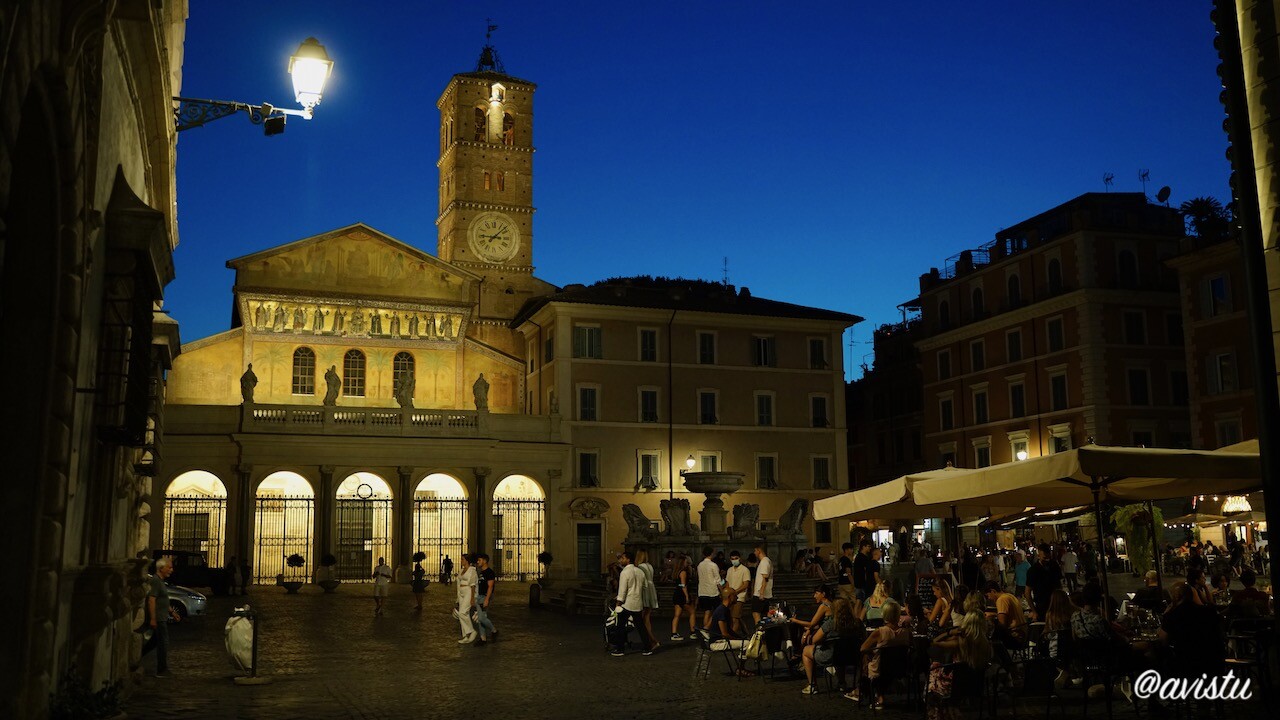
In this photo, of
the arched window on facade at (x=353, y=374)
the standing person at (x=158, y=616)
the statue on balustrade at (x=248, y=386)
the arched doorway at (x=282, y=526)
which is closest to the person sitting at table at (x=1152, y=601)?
the standing person at (x=158, y=616)

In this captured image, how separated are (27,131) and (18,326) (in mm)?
1212

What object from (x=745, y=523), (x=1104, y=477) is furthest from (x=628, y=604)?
(x=745, y=523)

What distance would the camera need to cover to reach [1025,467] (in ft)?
37.2

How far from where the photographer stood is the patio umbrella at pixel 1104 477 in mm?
10711

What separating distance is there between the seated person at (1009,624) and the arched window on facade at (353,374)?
3498 centimetres

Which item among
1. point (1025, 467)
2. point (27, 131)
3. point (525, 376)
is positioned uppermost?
point (525, 376)

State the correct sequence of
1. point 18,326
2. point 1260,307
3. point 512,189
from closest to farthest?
1. point 1260,307
2. point 18,326
3. point 512,189

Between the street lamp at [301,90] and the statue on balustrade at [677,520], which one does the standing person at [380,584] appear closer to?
the statue on balustrade at [677,520]

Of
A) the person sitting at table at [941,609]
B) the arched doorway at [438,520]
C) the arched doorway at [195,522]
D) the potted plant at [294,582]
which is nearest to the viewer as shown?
the person sitting at table at [941,609]

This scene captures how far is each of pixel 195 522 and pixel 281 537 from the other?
288 centimetres

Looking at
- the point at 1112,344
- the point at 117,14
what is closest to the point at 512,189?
the point at 1112,344

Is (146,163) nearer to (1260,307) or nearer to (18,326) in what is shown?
(18,326)

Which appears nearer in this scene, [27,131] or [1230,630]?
[27,131]

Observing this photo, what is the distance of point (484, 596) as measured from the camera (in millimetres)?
A: 20078
